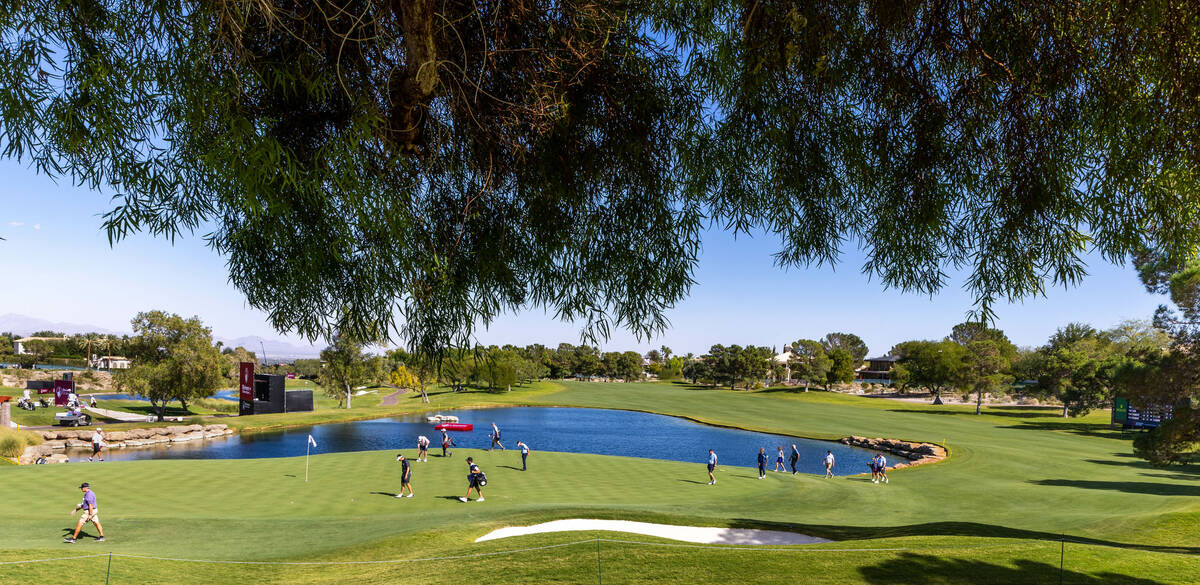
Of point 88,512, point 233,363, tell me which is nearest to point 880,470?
point 88,512

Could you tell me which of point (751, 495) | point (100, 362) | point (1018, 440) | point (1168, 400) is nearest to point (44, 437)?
point (751, 495)

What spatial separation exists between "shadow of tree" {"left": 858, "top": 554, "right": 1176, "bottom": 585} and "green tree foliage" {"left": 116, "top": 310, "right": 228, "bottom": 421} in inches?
2358

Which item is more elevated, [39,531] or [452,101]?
[452,101]

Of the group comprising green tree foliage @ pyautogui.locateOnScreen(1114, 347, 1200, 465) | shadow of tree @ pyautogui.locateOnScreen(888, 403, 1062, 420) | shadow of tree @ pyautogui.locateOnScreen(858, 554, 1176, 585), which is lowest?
shadow of tree @ pyautogui.locateOnScreen(888, 403, 1062, 420)

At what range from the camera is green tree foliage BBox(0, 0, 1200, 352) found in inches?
98.4

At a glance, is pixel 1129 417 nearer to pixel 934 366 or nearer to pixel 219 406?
pixel 934 366

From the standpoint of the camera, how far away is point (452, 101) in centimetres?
285

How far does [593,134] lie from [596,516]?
16162mm

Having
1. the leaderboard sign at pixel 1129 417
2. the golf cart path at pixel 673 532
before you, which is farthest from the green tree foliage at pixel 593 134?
the leaderboard sign at pixel 1129 417

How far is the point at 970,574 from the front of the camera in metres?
9.99

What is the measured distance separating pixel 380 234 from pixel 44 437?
4952 centimetres

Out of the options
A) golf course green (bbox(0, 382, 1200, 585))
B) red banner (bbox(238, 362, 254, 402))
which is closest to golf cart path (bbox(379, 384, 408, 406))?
red banner (bbox(238, 362, 254, 402))

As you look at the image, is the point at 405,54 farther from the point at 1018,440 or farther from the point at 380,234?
the point at 1018,440

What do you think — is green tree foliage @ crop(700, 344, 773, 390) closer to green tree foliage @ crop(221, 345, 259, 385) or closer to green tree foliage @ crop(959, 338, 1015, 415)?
green tree foliage @ crop(959, 338, 1015, 415)
